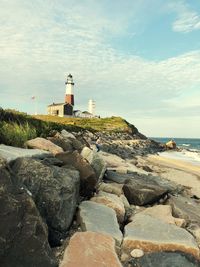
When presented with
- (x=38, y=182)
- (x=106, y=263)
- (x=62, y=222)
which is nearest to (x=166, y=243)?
(x=106, y=263)

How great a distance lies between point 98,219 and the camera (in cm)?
662

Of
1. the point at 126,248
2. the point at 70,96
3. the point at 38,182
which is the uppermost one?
the point at 70,96

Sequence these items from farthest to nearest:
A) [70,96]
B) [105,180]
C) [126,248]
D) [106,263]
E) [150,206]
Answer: [70,96], [105,180], [150,206], [126,248], [106,263]

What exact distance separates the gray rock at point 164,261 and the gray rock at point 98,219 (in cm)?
50

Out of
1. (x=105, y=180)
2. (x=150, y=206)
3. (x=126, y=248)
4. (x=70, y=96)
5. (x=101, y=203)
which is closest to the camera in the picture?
(x=126, y=248)

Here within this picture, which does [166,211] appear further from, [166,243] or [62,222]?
[62,222]

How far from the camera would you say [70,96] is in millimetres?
92688

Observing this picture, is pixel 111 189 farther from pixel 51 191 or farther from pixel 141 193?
pixel 51 191

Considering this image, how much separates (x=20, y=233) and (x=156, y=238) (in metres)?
2.42

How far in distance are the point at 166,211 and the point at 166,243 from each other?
6.80 ft

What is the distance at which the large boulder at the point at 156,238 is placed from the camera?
5.98 meters

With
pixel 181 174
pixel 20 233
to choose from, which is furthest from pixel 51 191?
pixel 181 174

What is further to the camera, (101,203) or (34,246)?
(101,203)

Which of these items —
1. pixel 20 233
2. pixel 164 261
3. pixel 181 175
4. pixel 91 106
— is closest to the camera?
pixel 20 233
